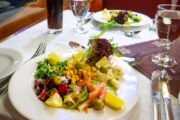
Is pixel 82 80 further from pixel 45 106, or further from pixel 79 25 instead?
pixel 79 25

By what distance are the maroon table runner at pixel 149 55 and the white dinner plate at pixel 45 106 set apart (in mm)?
135

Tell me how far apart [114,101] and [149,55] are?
0.41 metres

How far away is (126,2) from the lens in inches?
96.2

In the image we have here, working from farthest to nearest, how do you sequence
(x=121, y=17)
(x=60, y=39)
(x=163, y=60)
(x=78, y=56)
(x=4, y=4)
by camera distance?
(x=4, y=4) → (x=121, y=17) → (x=60, y=39) → (x=163, y=60) → (x=78, y=56)

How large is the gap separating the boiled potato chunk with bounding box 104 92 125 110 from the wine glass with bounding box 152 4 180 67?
34cm

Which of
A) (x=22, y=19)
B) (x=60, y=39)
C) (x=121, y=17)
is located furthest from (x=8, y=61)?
(x=22, y=19)

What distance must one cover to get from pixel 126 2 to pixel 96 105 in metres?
2.03

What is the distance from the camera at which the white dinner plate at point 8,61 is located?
66cm

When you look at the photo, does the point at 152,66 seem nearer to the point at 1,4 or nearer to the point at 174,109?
the point at 174,109

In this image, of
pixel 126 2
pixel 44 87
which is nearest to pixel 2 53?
pixel 44 87

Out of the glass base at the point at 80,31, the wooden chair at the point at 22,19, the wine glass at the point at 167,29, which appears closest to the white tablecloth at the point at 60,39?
the glass base at the point at 80,31

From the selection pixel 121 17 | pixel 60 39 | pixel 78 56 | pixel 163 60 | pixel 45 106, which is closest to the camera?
pixel 45 106

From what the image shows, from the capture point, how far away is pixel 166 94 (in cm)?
62

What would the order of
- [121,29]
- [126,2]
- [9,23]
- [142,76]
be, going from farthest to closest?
[126,2], [9,23], [121,29], [142,76]
